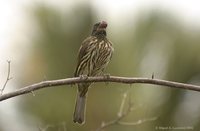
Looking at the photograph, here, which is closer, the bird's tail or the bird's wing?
the bird's tail

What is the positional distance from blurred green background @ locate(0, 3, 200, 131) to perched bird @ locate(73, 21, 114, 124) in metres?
2.56

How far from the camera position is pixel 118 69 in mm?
11961

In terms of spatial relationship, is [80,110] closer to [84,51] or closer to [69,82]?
[84,51]

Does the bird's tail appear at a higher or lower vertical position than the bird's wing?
lower

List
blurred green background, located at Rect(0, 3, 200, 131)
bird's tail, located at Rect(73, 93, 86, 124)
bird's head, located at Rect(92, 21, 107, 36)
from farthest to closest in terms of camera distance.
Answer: blurred green background, located at Rect(0, 3, 200, 131), bird's head, located at Rect(92, 21, 107, 36), bird's tail, located at Rect(73, 93, 86, 124)

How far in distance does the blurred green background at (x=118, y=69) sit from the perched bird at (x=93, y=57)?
2565 millimetres

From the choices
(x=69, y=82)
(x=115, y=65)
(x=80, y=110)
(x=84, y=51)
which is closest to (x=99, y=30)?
(x=84, y=51)

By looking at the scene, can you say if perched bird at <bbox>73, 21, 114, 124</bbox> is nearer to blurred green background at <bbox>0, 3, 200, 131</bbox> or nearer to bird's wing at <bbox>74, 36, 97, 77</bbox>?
bird's wing at <bbox>74, 36, 97, 77</bbox>

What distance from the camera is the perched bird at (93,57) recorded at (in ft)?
27.0

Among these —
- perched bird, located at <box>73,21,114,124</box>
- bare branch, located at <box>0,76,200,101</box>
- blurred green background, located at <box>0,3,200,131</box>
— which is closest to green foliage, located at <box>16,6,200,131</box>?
blurred green background, located at <box>0,3,200,131</box>

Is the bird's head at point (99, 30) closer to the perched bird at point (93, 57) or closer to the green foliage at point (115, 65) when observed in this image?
the perched bird at point (93, 57)

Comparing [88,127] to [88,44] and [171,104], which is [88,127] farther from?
[88,44]

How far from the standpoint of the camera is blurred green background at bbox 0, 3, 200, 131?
11320 mm

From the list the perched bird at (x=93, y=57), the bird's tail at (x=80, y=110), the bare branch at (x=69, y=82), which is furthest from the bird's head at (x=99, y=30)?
the bare branch at (x=69, y=82)
